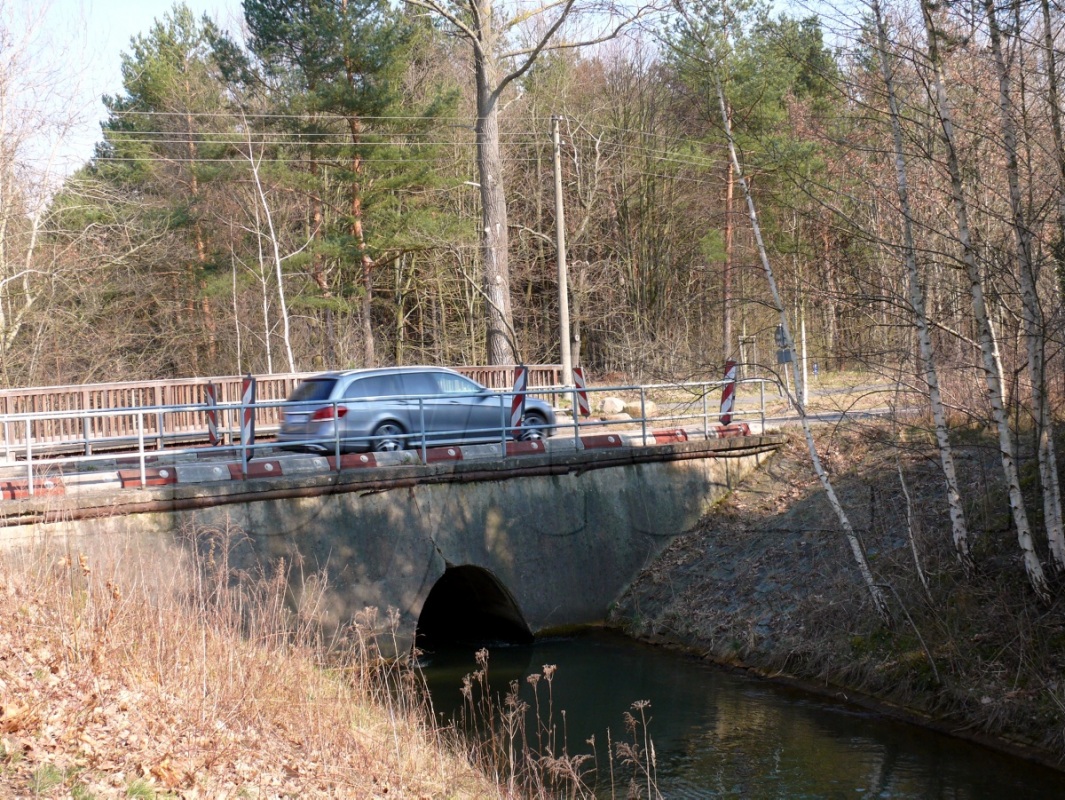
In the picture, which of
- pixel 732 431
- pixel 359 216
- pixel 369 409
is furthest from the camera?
pixel 359 216

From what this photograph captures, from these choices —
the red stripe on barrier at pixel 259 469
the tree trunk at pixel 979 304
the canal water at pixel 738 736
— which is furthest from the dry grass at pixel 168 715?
the tree trunk at pixel 979 304

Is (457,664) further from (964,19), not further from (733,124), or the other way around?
(964,19)

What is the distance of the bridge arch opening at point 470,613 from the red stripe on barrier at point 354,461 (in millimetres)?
2225

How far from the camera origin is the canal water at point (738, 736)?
9.23 m

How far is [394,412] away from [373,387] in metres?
0.55

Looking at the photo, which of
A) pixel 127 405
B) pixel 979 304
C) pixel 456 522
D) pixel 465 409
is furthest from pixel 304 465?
pixel 979 304

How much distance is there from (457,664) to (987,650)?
22.0 feet

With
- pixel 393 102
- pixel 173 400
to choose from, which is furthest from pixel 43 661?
pixel 393 102

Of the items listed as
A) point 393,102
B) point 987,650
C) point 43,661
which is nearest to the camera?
point 43,661

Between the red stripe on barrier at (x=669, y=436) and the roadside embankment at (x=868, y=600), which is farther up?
the red stripe on barrier at (x=669, y=436)

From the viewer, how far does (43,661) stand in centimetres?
686

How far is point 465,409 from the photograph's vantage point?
15.9 meters

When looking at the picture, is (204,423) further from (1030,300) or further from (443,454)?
(1030,300)

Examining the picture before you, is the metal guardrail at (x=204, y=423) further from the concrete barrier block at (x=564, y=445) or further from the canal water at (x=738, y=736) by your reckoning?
the canal water at (x=738, y=736)
